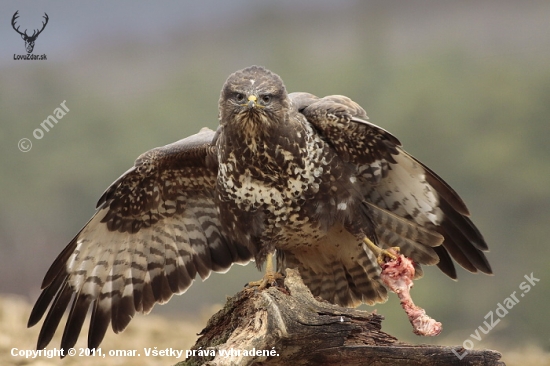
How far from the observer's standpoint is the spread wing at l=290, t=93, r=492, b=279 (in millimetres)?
4035

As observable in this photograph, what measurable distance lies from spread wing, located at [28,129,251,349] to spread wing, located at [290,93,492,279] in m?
0.97

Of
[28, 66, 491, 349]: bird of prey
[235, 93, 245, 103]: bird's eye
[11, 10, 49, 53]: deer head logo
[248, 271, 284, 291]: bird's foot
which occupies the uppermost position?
[11, 10, 49, 53]: deer head logo

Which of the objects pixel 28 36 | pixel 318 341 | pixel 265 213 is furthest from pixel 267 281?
pixel 28 36

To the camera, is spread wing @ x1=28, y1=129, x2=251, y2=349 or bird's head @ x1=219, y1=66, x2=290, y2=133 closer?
bird's head @ x1=219, y1=66, x2=290, y2=133

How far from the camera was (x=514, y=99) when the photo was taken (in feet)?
22.7

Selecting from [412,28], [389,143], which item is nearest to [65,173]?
[412,28]

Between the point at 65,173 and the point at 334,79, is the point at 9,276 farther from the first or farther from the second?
the point at 334,79

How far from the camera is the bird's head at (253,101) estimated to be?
3678 millimetres

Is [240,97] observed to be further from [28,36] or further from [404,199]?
[28,36]

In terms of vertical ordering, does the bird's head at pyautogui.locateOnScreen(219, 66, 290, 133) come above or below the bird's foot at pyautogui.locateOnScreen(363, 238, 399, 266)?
above

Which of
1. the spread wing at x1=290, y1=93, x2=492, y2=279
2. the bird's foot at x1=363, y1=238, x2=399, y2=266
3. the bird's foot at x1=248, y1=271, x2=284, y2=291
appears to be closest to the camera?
the bird's foot at x1=248, y1=271, x2=284, y2=291

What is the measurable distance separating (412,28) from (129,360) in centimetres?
422

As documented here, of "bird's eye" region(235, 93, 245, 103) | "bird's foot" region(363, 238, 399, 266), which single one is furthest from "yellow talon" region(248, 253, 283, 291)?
"bird's eye" region(235, 93, 245, 103)

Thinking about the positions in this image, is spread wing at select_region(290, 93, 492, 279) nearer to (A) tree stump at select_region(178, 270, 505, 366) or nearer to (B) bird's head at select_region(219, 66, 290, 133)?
(B) bird's head at select_region(219, 66, 290, 133)
